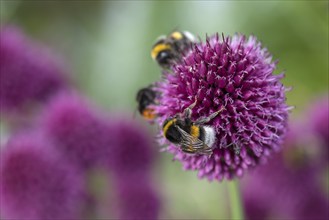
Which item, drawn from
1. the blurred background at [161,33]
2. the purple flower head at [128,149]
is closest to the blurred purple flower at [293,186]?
the blurred background at [161,33]

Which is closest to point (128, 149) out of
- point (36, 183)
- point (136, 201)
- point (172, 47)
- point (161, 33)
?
point (136, 201)

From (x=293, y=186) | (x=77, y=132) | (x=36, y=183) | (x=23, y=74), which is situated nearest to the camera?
(x=36, y=183)

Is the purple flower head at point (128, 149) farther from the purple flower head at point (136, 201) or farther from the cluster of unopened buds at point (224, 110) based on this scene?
the cluster of unopened buds at point (224, 110)

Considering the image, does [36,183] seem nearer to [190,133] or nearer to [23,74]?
[23,74]

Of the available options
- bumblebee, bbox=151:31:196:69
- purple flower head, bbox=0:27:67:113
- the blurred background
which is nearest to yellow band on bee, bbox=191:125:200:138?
bumblebee, bbox=151:31:196:69

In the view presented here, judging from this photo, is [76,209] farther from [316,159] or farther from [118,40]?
[118,40]

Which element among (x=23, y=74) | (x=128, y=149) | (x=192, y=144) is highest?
(x=23, y=74)

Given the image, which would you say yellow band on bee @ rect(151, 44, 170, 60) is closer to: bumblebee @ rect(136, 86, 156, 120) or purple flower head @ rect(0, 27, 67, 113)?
bumblebee @ rect(136, 86, 156, 120)
